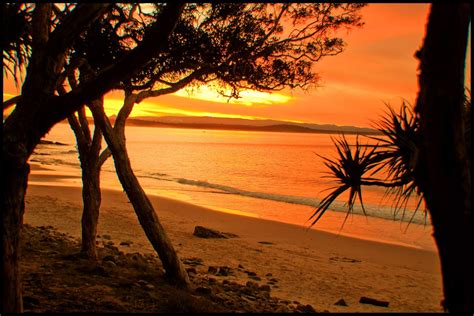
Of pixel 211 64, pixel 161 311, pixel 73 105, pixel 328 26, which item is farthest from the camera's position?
pixel 328 26

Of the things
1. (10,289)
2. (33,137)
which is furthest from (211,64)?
(10,289)

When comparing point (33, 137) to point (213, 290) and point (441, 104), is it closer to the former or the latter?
point (441, 104)

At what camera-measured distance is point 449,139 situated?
111 inches

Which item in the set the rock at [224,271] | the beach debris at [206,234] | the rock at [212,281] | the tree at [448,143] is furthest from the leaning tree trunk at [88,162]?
the tree at [448,143]

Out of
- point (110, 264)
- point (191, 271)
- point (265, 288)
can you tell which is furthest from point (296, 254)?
point (110, 264)

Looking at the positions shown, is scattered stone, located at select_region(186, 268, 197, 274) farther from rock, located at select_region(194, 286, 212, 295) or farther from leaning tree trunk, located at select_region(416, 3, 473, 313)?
leaning tree trunk, located at select_region(416, 3, 473, 313)

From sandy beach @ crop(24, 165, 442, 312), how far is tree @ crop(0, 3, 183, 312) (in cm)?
487

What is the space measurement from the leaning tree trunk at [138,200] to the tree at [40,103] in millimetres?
2815

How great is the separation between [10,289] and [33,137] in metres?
1.25

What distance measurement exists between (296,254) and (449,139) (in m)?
9.50

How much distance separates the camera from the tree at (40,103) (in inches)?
152

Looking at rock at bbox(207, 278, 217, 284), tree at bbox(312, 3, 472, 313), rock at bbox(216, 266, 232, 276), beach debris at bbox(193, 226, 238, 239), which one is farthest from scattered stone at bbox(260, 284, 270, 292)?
tree at bbox(312, 3, 472, 313)

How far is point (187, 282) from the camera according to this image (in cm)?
726

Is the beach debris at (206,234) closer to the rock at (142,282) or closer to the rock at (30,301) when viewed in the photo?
the rock at (142,282)
